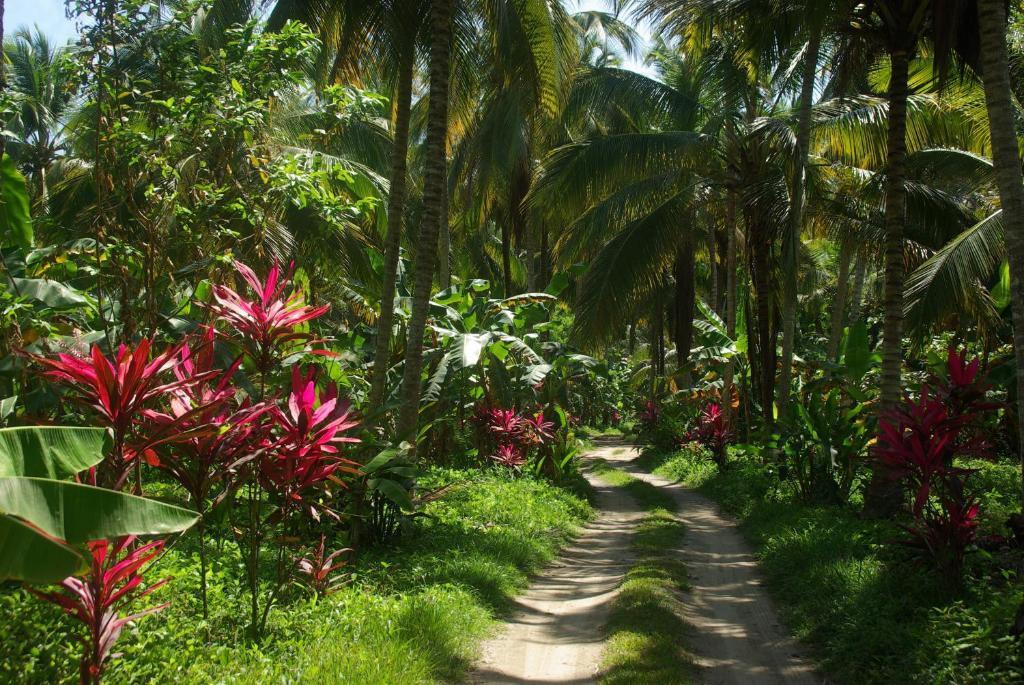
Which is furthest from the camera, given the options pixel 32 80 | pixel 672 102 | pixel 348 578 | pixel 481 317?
pixel 32 80

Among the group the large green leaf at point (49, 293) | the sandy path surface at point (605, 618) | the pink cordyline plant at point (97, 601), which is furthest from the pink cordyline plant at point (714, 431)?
the pink cordyline plant at point (97, 601)

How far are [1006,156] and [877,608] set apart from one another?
3.52 m

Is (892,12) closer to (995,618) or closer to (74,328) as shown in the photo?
(995,618)

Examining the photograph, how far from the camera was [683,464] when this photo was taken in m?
19.1

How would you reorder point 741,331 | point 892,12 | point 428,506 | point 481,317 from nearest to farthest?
point 892,12, point 428,506, point 481,317, point 741,331

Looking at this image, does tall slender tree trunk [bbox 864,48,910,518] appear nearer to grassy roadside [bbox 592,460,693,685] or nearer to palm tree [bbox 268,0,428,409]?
grassy roadside [bbox 592,460,693,685]

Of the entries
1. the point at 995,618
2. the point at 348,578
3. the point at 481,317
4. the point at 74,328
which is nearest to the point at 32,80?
the point at 481,317

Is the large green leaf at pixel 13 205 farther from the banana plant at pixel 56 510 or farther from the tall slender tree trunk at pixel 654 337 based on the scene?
the tall slender tree trunk at pixel 654 337

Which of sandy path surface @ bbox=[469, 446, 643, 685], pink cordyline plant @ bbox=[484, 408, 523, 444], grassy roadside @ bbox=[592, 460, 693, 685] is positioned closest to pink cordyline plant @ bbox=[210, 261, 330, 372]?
sandy path surface @ bbox=[469, 446, 643, 685]

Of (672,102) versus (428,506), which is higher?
(672,102)

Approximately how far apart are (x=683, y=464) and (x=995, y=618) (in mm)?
13783

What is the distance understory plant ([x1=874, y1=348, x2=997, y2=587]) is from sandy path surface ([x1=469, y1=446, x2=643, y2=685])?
2.66 meters

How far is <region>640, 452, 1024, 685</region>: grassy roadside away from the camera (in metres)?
5.21

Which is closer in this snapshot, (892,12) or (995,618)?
(995,618)
